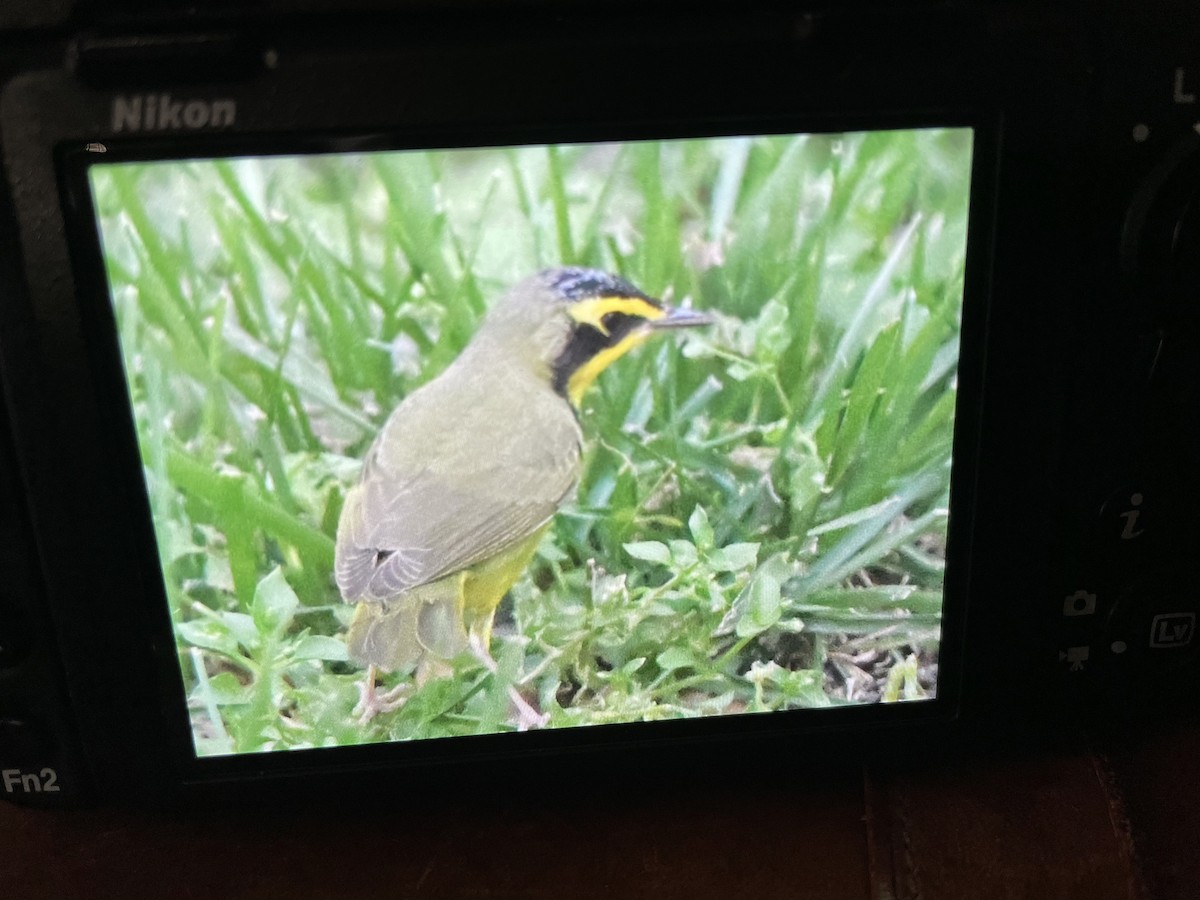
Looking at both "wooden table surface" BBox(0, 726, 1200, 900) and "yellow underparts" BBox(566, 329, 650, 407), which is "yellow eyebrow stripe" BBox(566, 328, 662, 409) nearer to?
"yellow underparts" BBox(566, 329, 650, 407)

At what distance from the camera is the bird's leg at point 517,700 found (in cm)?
38

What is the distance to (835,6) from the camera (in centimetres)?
32

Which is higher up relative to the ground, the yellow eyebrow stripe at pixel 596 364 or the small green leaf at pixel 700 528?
the yellow eyebrow stripe at pixel 596 364

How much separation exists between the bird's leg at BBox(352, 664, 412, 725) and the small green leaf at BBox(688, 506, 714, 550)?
4.4 inches

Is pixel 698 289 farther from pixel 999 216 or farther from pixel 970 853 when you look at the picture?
pixel 970 853

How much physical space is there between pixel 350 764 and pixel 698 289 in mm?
205

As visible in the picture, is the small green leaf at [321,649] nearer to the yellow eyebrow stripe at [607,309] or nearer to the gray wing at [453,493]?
the gray wing at [453,493]

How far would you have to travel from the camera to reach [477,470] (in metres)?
0.37

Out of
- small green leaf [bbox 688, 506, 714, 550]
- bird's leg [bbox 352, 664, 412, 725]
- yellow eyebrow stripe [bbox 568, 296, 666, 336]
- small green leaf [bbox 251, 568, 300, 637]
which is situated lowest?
bird's leg [bbox 352, 664, 412, 725]

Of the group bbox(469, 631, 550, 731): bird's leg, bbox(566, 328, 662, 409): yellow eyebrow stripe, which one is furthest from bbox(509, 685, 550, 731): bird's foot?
bbox(566, 328, 662, 409): yellow eyebrow stripe

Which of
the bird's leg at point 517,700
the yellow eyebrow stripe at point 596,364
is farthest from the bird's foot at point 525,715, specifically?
the yellow eyebrow stripe at point 596,364

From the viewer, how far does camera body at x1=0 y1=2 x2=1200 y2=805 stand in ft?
1.04

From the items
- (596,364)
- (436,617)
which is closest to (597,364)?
(596,364)

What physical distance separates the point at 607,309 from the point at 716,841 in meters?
0.20
